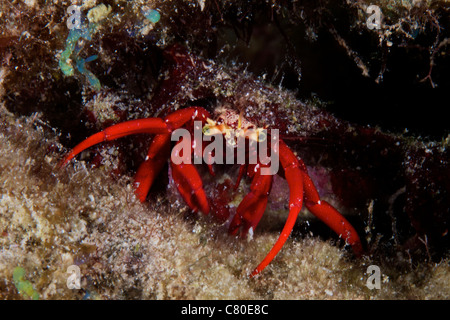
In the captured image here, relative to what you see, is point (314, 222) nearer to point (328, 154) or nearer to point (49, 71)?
point (328, 154)

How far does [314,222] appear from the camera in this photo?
12.8ft

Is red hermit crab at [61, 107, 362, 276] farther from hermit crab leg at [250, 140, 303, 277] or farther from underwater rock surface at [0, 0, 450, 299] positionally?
underwater rock surface at [0, 0, 450, 299]

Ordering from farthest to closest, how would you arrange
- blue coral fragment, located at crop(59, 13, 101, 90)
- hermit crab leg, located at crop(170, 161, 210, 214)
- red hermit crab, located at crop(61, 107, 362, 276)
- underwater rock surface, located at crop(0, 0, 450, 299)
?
hermit crab leg, located at crop(170, 161, 210, 214)
red hermit crab, located at crop(61, 107, 362, 276)
blue coral fragment, located at crop(59, 13, 101, 90)
underwater rock surface, located at crop(0, 0, 450, 299)

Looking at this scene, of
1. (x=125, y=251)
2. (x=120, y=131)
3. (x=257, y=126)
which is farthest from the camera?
(x=257, y=126)

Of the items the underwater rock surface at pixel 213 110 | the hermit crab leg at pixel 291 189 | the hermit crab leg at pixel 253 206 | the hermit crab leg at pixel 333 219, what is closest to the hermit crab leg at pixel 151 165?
the underwater rock surface at pixel 213 110

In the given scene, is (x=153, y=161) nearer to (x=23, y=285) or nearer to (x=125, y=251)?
(x=125, y=251)

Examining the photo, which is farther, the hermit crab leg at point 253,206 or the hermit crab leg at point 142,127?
the hermit crab leg at point 253,206

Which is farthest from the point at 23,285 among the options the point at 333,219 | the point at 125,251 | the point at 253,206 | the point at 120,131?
the point at 333,219

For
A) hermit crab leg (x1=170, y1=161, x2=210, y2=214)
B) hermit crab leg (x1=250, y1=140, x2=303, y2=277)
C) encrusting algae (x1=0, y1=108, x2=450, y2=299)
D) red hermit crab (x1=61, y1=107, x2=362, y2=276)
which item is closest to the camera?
encrusting algae (x1=0, y1=108, x2=450, y2=299)

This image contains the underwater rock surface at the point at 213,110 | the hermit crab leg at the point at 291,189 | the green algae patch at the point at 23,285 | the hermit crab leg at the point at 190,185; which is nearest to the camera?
the green algae patch at the point at 23,285

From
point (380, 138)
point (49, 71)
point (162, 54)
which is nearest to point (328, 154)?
point (380, 138)

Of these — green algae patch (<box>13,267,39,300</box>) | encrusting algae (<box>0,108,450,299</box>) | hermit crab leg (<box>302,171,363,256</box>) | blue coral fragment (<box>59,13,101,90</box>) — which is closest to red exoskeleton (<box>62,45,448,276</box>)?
hermit crab leg (<box>302,171,363,256</box>)

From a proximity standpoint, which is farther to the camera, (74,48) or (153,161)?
(153,161)

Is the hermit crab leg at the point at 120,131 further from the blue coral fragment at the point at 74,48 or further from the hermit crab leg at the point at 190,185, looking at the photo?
the blue coral fragment at the point at 74,48
